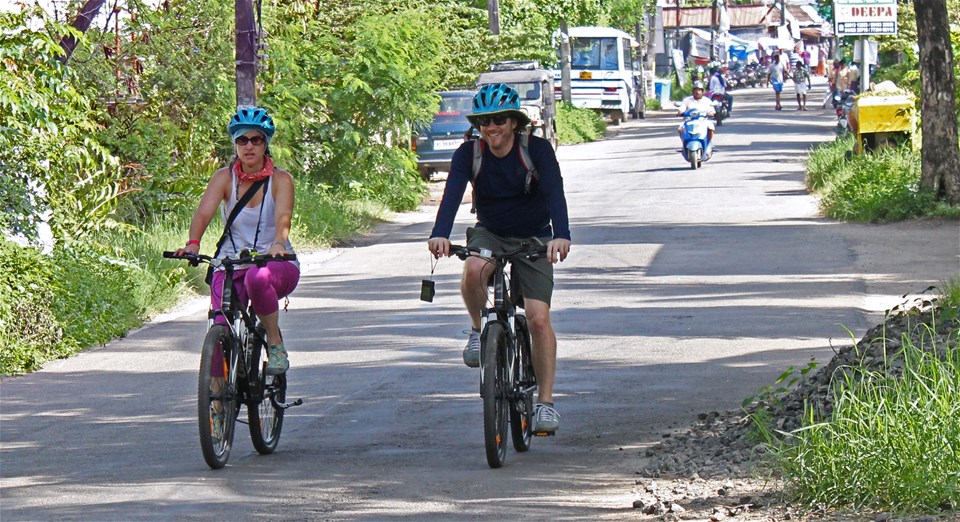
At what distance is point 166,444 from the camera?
870 cm

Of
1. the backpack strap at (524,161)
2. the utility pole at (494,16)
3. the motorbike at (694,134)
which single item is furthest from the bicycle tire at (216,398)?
the utility pole at (494,16)

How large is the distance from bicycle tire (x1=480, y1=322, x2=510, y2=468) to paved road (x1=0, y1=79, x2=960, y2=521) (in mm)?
137

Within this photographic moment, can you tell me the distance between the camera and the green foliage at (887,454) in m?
5.96

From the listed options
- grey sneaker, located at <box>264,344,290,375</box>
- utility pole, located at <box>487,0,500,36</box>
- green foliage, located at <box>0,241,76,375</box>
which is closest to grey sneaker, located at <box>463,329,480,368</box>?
grey sneaker, located at <box>264,344,290,375</box>

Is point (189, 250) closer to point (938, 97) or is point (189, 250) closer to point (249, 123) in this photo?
point (249, 123)

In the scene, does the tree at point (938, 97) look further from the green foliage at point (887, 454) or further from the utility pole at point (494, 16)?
the utility pole at point (494, 16)

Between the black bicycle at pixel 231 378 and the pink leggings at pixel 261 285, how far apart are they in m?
0.07

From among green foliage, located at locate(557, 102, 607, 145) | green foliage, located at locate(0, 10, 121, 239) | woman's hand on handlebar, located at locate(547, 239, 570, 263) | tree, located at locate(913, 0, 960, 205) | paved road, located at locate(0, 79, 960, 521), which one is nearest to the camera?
paved road, located at locate(0, 79, 960, 521)

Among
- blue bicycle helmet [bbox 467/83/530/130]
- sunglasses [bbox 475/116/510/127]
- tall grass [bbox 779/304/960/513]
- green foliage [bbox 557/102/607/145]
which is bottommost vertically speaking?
green foliage [bbox 557/102/607/145]

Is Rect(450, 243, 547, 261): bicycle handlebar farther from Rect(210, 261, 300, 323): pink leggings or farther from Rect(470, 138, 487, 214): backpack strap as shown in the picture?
Rect(210, 261, 300, 323): pink leggings

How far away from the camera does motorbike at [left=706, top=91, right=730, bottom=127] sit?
43.5 meters

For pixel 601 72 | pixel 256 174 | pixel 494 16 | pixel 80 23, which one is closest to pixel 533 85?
pixel 494 16

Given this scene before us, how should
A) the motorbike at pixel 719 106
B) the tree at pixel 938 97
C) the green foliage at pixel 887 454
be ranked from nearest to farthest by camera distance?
the green foliage at pixel 887 454 → the tree at pixel 938 97 → the motorbike at pixel 719 106

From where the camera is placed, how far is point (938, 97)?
1955 centimetres
